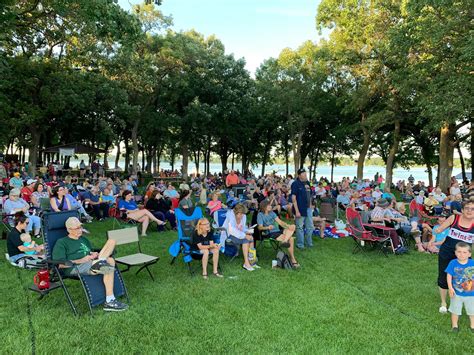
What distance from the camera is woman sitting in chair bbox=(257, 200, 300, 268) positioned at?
733cm

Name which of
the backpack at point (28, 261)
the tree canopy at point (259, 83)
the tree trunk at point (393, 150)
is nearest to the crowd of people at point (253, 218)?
the backpack at point (28, 261)

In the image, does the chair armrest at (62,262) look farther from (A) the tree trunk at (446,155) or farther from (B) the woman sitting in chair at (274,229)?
(A) the tree trunk at (446,155)

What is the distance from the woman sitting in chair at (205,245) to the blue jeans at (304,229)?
2.75m

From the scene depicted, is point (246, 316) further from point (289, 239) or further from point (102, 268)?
point (289, 239)

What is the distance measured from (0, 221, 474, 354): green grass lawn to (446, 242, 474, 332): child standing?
224 mm

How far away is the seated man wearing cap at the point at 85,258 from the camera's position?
491 cm

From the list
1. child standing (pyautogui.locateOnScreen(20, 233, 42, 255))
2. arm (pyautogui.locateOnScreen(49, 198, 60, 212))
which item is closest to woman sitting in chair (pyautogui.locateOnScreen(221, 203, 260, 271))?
child standing (pyautogui.locateOnScreen(20, 233, 42, 255))

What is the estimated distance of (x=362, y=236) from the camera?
838 centimetres

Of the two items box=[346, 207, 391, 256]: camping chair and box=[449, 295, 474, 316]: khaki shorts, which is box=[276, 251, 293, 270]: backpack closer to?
box=[346, 207, 391, 256]: camping chair

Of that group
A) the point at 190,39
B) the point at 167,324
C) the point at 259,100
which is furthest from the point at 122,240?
the point at 259,100

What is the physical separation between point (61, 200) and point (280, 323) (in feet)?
23.2

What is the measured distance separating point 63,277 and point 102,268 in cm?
57

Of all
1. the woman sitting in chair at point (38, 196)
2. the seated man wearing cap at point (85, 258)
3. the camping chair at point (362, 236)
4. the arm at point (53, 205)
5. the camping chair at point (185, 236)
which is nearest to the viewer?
the seated man wearing cap at point (85, 258)

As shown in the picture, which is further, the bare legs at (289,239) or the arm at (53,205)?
the arm at (53,205)
